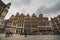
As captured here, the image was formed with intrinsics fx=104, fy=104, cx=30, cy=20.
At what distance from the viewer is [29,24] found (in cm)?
2736

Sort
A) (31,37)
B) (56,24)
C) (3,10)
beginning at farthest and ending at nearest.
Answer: (3,10) < (56,24) < (31,37)

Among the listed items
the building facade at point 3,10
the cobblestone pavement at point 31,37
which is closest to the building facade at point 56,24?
the cobblestone pavement at point 31,37

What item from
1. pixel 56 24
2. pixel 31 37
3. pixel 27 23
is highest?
pixel 27 23

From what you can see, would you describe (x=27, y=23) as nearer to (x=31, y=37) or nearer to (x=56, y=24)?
(x=31, y=37)

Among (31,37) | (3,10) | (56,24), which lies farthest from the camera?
(3,10)

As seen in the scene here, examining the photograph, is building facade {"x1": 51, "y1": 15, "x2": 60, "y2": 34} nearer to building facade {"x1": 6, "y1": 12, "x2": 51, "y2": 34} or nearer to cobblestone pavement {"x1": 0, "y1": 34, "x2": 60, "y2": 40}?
building facade {"x1": 6, "y1": 12, "x2": 51, "y2": 34}

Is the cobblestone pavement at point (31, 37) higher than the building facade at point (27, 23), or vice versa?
the building facade at point (27, 23)

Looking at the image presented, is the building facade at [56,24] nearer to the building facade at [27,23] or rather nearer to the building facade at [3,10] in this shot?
the building facade at [27,23]

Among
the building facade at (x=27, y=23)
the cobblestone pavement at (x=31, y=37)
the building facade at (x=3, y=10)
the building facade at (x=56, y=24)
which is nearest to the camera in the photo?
the cobblestone pavement at (x=31, y=37)

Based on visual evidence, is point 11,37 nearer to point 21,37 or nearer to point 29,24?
point 21,37

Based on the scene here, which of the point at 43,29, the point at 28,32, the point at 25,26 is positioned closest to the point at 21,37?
the point at 28,32

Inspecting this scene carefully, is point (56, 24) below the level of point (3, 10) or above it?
below

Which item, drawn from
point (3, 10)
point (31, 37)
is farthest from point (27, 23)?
point (3, 10)

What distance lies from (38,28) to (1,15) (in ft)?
39.0
